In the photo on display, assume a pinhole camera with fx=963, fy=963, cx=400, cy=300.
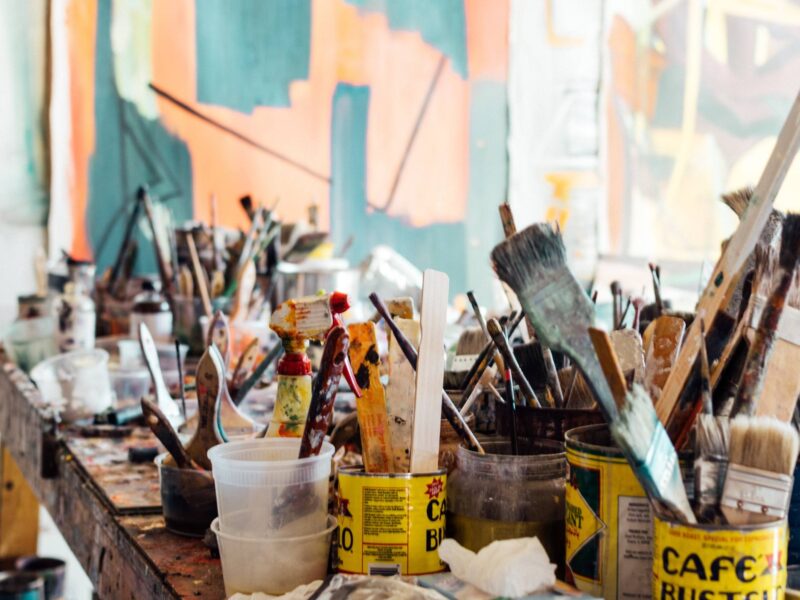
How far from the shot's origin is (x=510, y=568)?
0.79 m

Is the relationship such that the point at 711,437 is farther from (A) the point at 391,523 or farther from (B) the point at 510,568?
(A) the point at 391,523

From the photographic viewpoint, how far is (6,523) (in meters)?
3.28

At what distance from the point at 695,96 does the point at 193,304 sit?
9.17 feet

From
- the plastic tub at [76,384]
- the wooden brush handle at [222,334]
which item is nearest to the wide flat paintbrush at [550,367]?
the wooden brush handle at [222,334]

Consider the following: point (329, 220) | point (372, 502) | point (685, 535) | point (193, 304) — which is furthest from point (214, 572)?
point (329, 220)

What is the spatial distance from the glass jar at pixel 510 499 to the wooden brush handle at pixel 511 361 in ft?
0.32

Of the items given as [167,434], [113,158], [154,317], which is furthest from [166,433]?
[113,158]

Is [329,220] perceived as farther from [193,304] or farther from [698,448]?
[698,448]

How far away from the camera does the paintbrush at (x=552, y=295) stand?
29.1 inches

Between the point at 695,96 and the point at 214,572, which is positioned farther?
the point at 695,96

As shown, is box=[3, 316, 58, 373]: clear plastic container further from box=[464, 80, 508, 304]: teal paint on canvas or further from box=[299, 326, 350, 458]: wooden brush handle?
box=[464, 80, 508, 304]: teal paint on canvas

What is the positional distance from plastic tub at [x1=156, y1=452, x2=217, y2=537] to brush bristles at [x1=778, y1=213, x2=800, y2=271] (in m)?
0.70

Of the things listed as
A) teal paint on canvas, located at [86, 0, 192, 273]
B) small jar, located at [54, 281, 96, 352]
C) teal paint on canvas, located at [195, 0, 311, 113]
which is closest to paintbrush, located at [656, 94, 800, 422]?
small jar, located at [54, 281, 96, 352]

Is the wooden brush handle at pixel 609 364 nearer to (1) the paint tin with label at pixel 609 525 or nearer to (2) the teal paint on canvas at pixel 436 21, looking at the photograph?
(1) the paint tin with label at pixel 609 525
